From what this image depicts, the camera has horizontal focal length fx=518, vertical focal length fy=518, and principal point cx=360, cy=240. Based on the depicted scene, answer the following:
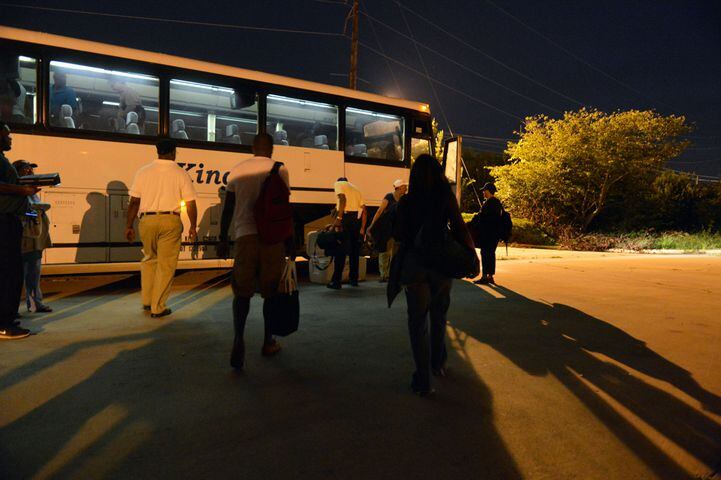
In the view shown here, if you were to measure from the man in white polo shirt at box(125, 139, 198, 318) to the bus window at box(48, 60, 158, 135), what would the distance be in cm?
295

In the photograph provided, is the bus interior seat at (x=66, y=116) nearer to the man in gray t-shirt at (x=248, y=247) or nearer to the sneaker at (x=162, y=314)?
the sneaker at (x=162, y=314)

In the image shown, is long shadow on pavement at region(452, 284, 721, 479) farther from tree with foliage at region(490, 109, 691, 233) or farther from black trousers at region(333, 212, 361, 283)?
tree with foliage at region(490, 109, 691, 233)

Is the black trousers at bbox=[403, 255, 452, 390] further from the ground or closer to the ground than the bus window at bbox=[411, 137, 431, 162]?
closer to the ground

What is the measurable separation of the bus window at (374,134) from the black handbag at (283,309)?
22.2 feet

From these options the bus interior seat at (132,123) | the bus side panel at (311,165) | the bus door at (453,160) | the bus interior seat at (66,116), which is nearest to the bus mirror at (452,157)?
the bus door at (453,160)

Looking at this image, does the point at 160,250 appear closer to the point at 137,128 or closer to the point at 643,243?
the point at 137,128

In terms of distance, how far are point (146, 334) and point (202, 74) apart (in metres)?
5.43

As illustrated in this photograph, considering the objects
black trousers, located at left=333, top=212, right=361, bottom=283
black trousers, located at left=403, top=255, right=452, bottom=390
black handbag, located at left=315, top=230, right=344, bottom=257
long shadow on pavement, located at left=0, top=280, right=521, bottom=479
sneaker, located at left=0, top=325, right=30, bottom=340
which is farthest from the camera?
black trousers, located at left=333, top=212, right=361, bottom=283

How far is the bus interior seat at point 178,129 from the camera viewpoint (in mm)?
8875

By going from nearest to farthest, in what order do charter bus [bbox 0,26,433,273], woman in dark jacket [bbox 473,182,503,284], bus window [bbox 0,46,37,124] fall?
bus window [bbox 0,46,37,124] → charter bus [bbox 0,26,433,273] → woman in dark jacket [bbox 473,182,503,284]

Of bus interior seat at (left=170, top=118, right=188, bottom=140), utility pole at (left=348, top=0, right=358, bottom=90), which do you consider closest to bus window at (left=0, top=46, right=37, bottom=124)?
bus interior seat at (left=170, top=118, right=188, bottom=140)

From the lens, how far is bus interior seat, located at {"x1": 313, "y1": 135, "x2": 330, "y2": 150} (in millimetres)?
10406

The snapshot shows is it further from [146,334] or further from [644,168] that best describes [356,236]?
[644,168]

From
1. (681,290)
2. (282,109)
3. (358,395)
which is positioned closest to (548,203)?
(681,290)
